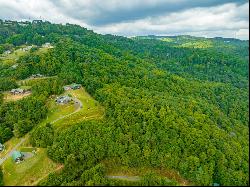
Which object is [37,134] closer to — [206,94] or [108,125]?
[108,125]

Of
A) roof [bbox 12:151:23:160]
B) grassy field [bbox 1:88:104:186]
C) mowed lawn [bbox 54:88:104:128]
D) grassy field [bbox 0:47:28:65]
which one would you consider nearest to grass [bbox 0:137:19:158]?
grassy field [bbox 1:88:104:186]

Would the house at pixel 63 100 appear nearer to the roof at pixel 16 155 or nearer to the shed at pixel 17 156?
the roof at pixel 16 155

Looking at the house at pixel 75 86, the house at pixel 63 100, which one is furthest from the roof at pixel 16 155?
the house at pixel 75 86

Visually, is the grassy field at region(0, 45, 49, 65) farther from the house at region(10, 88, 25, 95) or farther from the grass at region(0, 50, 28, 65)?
the house at region(10, 88, 25, 95)

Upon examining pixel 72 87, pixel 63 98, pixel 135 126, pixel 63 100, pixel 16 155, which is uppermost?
pixel 72 87

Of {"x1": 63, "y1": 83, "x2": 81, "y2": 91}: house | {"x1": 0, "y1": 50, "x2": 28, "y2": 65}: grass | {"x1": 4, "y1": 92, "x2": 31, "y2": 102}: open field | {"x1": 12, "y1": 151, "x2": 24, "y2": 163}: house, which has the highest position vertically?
{"x1": 0, "y1": 50, "x2": 28, "y2": 65}: grass

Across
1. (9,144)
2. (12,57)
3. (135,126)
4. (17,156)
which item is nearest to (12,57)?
(12,57)

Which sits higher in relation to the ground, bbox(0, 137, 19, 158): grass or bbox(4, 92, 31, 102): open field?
bbox(4, 92, 31, 102): open field

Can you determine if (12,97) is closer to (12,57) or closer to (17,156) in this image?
(17,156)
